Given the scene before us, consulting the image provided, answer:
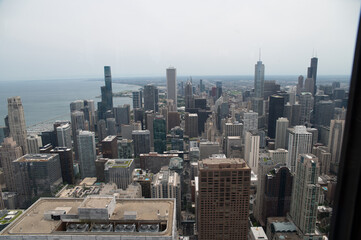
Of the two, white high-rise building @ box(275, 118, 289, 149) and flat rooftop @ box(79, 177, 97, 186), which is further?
white high-rise building @ box(275, 118, 289, 149)

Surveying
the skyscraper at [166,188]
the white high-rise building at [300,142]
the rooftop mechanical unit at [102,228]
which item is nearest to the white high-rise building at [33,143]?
the skyscraper at [166,188]

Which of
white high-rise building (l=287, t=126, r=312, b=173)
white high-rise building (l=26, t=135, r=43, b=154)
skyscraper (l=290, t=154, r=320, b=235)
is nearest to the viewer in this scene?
skyscraper (l=290, t=154, r=320, b=235)

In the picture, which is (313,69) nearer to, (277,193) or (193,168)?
(277,193)

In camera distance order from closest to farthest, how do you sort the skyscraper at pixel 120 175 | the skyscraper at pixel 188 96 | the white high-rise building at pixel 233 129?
the skyscraper at pixel 120 175 < the white high-rise building at pixel 233 129 < the skyscraper at pixel 188 96

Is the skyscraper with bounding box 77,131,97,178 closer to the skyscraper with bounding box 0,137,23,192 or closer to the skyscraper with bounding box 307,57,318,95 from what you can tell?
the skyscraper with bounding box 0,137,23,192

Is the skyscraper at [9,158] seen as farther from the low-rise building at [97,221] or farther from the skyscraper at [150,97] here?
the skyscraper at [150,97]

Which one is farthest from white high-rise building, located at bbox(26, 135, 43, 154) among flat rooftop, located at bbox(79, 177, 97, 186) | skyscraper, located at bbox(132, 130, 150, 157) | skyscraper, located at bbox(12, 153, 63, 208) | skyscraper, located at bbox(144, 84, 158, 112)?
skyscraper, located at bbox(144, 84, 158, 112)

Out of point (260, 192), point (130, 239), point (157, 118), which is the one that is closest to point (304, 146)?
point (260, 192)

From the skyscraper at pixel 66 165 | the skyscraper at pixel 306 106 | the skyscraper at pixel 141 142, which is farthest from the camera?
the skyscraper at pixel 306 106
